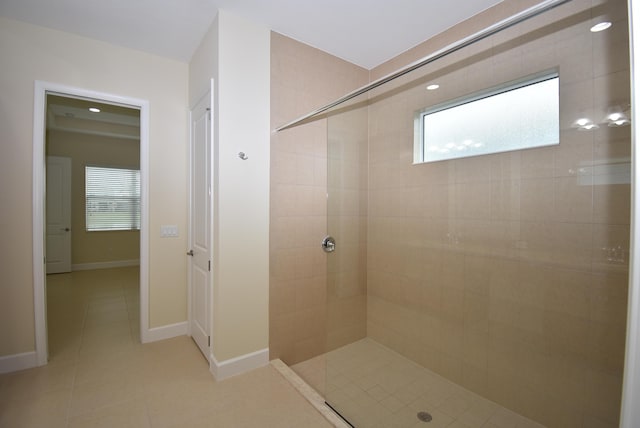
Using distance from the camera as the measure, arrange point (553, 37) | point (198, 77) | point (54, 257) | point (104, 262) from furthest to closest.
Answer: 1. point (104, 262)
2. point (54, 257)
3. point (198, 77)
4. point (553, 37)

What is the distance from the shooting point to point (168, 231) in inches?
108

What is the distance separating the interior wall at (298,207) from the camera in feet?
7.63

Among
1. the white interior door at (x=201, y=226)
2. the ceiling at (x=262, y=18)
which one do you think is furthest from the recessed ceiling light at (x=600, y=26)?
the white interior door at (x=201, y=226)

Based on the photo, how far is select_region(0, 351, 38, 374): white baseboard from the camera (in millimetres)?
2092

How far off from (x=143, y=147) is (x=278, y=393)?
2.48 m

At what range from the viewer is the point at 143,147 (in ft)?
8.58

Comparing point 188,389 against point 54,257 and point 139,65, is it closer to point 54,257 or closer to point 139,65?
point 139,65

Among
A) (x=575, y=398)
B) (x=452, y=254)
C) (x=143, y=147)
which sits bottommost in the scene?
(x=575, y=398)

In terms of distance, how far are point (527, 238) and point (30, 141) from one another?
11.9 ft

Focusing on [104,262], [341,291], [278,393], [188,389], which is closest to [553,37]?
[341,291]

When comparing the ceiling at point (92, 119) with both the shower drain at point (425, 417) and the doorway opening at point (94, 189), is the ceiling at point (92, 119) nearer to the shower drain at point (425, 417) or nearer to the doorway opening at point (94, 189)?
the doorway opening at point (94, 189)

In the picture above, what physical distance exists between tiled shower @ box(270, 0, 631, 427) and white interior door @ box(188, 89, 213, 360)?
55cm

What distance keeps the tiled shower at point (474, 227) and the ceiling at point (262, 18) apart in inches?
6.5

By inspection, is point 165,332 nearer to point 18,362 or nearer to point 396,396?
point 18,362
